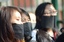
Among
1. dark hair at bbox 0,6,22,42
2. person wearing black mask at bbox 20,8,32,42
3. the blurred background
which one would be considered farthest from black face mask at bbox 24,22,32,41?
the blurred background

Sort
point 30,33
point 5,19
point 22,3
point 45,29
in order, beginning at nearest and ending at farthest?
point 5,19
point 30,33
point 45,29
point 22,3

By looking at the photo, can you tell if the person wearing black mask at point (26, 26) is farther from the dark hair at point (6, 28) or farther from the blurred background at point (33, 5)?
the blurred background at point (33, 5)

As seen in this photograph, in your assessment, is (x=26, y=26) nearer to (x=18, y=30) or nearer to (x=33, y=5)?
(x=18, y=30)

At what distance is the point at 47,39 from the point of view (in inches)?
181

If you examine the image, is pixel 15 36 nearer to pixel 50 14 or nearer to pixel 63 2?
pixel 50 14

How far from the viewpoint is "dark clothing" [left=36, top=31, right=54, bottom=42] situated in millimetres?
4540

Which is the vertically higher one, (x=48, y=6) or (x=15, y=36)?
(x=48, y=6)

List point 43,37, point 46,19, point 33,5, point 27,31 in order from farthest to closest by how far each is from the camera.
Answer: point 33,5 → point 46,19 → point 43,37 → point 27,31

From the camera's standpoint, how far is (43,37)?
4598 mm

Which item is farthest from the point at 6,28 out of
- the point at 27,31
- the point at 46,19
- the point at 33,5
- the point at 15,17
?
the point at 33,5

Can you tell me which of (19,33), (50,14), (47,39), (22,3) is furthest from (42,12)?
(22,3)

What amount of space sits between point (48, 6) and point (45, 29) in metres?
0.39

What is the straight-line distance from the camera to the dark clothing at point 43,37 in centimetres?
454

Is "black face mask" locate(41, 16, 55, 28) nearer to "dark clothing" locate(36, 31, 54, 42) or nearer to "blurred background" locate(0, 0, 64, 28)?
"dark clothing" locate(36, 31, 54, 42)
